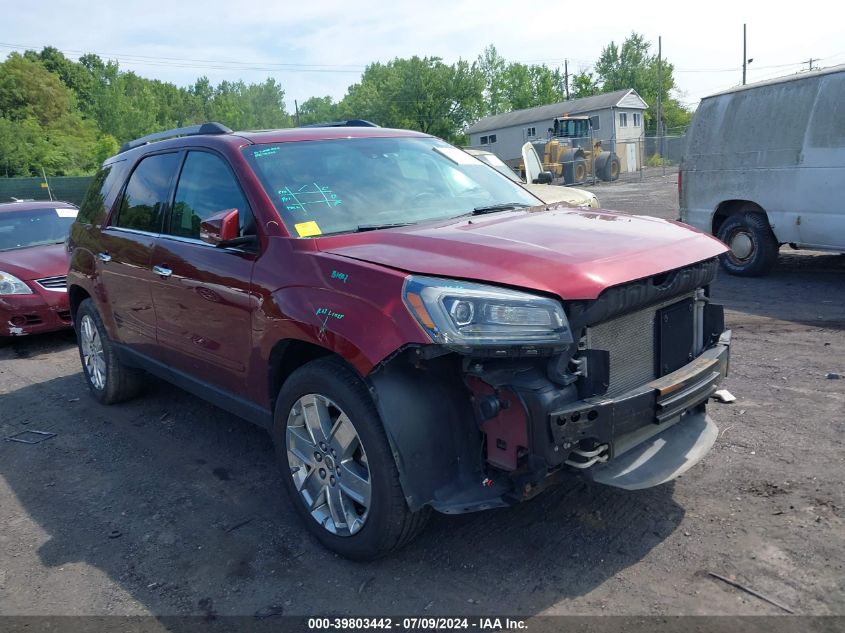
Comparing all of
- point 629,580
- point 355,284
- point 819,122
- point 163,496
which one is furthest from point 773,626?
point 819,122

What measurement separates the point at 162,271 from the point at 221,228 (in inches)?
43.3

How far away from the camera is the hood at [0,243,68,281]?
26.5ft

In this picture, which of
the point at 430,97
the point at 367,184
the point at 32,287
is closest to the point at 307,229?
the point at 367,184

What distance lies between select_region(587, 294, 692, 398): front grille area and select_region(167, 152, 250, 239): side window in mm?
1940

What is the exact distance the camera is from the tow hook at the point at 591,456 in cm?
287

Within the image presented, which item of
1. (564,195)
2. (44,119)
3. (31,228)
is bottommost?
(564,195)

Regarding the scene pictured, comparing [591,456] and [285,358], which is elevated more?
[285,358]

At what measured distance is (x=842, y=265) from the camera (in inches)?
366

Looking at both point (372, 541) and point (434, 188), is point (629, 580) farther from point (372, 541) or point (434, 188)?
point (434, 188)

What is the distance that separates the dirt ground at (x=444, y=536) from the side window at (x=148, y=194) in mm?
1519

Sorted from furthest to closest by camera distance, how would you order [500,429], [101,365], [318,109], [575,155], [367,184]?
1. [318,109]
2. [575,155]
3. [101,365]
4. [367,184]
5. [500,429]

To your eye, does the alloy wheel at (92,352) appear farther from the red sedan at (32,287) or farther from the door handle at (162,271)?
the red sedan at (32,287)

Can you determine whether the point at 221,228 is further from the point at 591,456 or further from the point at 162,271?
the point at 591,456

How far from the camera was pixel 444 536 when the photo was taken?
352cm
